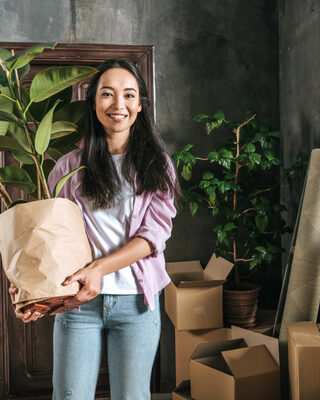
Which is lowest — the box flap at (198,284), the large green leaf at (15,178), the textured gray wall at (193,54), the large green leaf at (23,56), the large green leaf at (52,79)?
the box flap at (198,284)

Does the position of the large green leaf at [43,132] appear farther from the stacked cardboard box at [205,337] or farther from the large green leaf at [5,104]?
the stacked cardboard box at [205,337]

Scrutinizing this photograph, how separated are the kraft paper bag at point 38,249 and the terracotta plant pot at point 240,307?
1.26 metres

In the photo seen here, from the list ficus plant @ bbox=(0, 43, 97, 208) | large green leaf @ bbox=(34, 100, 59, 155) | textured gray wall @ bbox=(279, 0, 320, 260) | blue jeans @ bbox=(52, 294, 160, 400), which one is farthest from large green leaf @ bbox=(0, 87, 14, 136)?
textured gray wall @ bbox=(279, 0, 320, 260)

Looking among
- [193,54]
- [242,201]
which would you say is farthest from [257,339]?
[193,54]

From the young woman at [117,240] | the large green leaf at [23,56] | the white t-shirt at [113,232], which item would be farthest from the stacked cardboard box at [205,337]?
the large green leaf at [23,56]

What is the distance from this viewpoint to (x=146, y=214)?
120cm

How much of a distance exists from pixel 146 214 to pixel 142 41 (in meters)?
1.54

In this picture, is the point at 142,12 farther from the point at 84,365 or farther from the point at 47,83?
the point at 84,365

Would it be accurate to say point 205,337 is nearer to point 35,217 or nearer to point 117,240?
point 117,240

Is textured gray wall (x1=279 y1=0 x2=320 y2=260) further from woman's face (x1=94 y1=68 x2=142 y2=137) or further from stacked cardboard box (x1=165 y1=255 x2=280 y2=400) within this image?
woman's face (x1=94 y1=68 x2=142 y2=137)

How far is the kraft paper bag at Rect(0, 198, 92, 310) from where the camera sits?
98cm

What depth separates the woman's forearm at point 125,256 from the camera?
3.56 feet

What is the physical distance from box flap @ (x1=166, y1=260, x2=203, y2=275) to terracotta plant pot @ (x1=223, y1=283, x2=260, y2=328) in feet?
0.94

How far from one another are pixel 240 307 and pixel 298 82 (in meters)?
1.29
